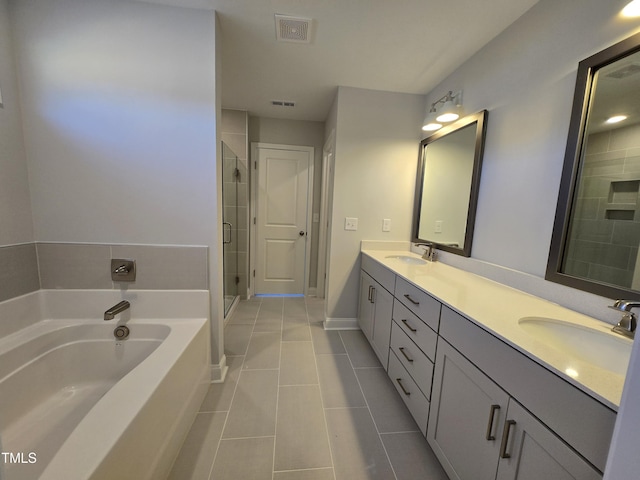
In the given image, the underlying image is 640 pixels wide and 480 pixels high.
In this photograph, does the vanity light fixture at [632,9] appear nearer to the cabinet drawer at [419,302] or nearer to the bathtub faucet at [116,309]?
the cabinet drawer at [419,302]

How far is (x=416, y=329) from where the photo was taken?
1434mm

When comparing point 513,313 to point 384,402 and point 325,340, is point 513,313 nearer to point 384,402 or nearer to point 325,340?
point 384,402

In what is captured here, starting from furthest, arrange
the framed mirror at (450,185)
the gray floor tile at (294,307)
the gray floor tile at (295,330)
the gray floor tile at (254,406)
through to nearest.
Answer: the gray floor tile at (294,307) → the gray floor tile at (295,330) → the framed mirror at (450,185) → the gray floor tile at (254,406)

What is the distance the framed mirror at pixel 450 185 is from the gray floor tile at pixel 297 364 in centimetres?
144

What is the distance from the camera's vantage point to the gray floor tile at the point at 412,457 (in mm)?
1214

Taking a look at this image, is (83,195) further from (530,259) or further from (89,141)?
(530,259)

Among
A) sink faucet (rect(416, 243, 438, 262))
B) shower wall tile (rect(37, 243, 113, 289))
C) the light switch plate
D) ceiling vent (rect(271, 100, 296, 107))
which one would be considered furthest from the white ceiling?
shower wall tile (rect(37, 243, 113, 289))

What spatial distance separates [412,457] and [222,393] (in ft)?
3.96

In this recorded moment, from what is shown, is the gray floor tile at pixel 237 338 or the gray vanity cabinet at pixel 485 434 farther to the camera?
the gray floor tile at pixel 237 338

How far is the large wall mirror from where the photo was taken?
97 centimetres

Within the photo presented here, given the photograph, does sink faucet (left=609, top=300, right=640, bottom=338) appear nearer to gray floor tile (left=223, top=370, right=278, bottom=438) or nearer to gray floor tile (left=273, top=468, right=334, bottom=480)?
gray floor tile (left=273, top=468, right=334, bottom=480)

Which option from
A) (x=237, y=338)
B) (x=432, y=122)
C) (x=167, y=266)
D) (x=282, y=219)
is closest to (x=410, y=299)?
(x=432, y=122)

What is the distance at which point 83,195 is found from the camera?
1.52m

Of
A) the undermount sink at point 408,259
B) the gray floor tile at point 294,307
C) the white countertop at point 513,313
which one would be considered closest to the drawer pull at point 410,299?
the white countertop at point 513,313
